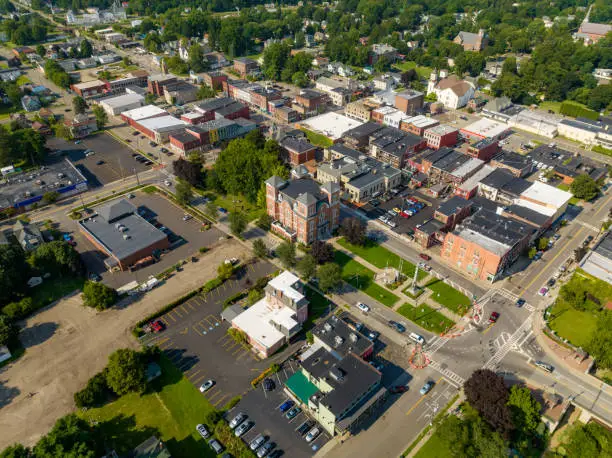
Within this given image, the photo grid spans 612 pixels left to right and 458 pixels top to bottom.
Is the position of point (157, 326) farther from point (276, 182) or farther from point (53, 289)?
point (276, 182)

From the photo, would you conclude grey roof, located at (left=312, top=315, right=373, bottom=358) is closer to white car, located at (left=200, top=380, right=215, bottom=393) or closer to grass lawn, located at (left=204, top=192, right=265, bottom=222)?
white car, located at (left=200, top=380, right=215, bottom=393)

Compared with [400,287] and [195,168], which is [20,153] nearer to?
[195,168]

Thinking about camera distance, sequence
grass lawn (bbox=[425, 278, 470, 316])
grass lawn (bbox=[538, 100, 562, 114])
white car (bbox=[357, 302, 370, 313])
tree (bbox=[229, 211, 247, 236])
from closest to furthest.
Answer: white car (bbox=[357, 302, 370, 313]) → grass lawn (bbox=[425, 278, 470, 316]) → tree (bbox=[229, 211, 247, 236]) → grass lawn (bbox=[538, 100, 562, 114])

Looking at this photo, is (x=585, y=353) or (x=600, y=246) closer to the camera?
(x=585, y=353)

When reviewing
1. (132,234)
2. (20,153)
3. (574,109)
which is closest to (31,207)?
(20,153)

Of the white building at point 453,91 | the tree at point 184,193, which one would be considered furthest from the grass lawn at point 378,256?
the white building at point 453,91

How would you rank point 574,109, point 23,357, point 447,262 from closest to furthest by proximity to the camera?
point 23,357 < point 447,262 < point 574,109

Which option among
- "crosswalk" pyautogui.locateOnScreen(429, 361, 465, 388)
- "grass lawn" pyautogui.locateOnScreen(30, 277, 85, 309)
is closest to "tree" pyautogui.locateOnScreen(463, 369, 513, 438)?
"crosswalk" pyautogui.locateOnScreen(429, 361, 465, 388)
